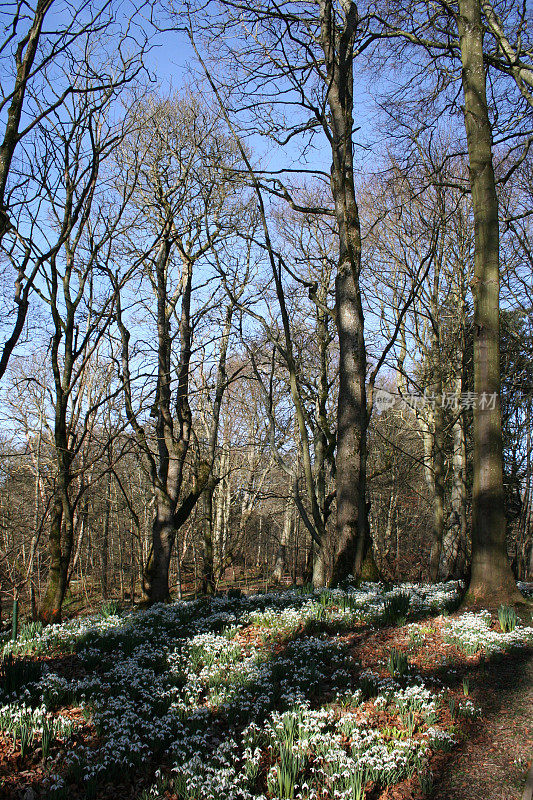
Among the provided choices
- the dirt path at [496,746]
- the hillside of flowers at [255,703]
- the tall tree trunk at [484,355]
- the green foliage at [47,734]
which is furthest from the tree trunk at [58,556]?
the dirt path at [496,746]

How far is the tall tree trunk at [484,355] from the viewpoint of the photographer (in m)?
5.69

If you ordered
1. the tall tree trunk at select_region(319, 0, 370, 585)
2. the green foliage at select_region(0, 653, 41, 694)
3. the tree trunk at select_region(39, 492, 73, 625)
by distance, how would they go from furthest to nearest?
the tree trunk at select_region(39, 492, 73, 625)
the tall tree trunk at select_region(319, 0, 370, 585)
the green foliage at select_region(0, 653, 41, 694)

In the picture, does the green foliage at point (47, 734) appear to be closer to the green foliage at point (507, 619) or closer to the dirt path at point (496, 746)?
the dirt path at point (496, 746)

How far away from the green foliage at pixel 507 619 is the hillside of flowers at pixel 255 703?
0.06ft

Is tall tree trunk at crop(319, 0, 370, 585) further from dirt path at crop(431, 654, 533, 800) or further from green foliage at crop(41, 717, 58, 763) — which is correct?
green foliage at crop(41, 717, 58, 763)

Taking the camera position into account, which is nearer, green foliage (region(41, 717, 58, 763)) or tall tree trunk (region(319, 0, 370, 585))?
green foliage (region(41, 717, 58, 763))

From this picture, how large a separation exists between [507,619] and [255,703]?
2685mm

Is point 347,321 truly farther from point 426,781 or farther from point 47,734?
point 47,734

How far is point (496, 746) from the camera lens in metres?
3.13

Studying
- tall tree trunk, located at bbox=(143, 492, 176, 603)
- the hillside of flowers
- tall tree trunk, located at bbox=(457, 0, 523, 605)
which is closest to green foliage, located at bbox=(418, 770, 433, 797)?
the hillside of flowers

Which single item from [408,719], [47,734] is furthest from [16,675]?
[408,719]

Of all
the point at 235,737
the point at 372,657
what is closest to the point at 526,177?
the point at 372,657

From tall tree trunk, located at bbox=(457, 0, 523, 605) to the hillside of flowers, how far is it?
640mm

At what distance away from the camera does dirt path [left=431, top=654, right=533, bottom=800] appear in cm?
273
